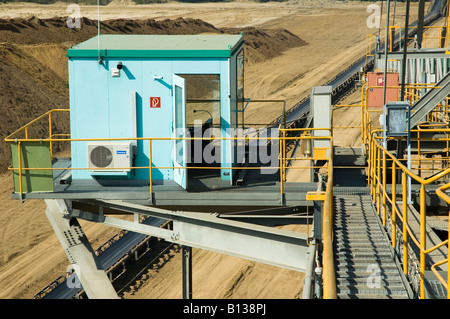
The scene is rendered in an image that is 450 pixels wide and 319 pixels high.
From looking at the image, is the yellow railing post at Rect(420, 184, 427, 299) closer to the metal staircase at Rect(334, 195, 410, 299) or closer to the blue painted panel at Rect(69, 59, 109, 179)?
the metal staircase at Rect(334, 195, 410, 299)

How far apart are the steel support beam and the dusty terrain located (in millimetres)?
6498

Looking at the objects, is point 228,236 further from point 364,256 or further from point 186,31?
point 186,31

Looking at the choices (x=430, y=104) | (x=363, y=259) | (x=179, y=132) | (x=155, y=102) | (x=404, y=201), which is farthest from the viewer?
(x=430, y=104)

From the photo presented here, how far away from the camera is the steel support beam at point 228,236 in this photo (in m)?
10.3

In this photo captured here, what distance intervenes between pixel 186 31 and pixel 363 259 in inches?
1609

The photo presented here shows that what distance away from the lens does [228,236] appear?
428 inches

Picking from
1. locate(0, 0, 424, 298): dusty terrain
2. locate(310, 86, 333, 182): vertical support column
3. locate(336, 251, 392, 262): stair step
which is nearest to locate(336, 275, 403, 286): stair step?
locate(336, 251, 392, 262): stair step

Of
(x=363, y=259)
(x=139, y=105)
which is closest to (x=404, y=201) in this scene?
(x=363, y=259)

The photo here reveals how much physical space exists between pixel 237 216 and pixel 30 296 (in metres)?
7.88

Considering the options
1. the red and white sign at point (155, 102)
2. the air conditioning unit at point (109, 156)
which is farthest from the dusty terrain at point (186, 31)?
the red and white sign at point (155, 102)

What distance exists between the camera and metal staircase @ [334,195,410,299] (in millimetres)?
7430

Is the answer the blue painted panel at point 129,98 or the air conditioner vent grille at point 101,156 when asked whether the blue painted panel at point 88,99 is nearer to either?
the blue painted panel at point 129,98

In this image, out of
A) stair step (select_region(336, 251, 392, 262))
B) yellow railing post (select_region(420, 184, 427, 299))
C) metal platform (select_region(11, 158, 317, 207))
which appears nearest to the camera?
yellow railing post (select_region(420, 184, 427, 299))

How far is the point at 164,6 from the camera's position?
226 ft
